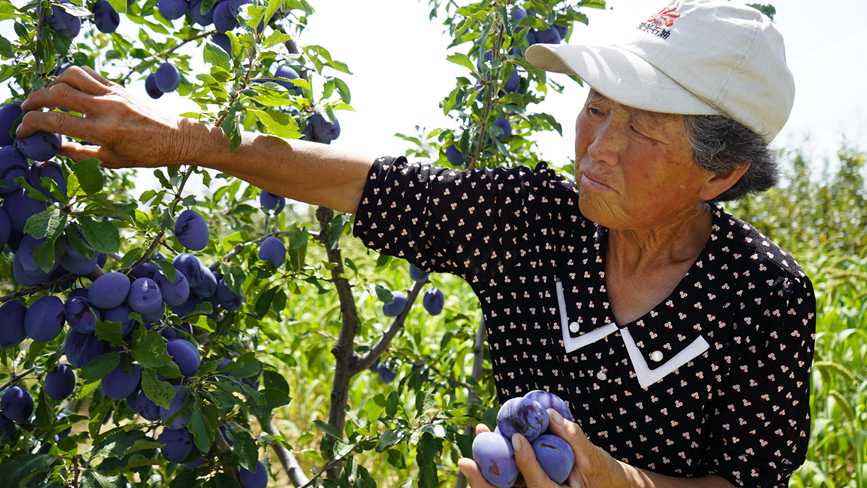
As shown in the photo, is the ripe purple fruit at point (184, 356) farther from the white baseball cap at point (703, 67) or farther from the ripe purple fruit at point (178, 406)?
the white baseball cap at point (703, 67)

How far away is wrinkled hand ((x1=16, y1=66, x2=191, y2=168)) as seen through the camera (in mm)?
1235

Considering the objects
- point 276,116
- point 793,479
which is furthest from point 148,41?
point 793,479

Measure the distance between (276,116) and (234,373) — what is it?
486 millimetres

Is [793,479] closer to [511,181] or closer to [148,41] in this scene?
[511,181]

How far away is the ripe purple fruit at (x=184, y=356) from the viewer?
4.50 ft

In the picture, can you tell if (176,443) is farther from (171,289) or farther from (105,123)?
(105,123)

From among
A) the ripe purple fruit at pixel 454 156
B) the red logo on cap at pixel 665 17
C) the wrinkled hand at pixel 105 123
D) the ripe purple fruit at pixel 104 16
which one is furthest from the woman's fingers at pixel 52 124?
the ripe purple fruit at pixel 454 156

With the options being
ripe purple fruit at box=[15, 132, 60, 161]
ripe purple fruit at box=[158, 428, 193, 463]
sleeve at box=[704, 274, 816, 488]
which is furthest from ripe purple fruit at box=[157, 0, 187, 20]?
sleeve at box=[704, 274, 816, 488]

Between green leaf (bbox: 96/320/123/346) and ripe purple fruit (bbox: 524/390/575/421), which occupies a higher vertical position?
ripe purple fruit (bbox: 524/390/575/421)

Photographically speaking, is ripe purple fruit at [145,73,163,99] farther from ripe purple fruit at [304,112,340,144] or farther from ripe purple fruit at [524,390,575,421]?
ripe purple fruit at [524,390,575,421]

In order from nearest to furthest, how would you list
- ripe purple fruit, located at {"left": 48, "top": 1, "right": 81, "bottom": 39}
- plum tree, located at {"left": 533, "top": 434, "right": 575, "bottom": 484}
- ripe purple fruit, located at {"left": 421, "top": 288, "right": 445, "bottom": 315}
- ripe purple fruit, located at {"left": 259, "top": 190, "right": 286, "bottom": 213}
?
plum tree, located at {"left": 533, "top": 434, "right": 575, "bottom": 484}
ripe purple fruit, located at {"left": 48, "top": 1, "right": 81, "bottom": 39}
ripe purple fruit, located at {"left": 259, "top": 190, "right": 286, "bottom": 213}
ripe purple fruit, located at {"left": 421, "top": 288, "right": 445, "bottom": 315}

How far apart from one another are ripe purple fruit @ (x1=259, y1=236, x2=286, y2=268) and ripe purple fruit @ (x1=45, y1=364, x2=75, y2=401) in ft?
1.69

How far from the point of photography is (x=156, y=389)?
1.28 metres

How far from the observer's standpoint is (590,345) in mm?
1443
